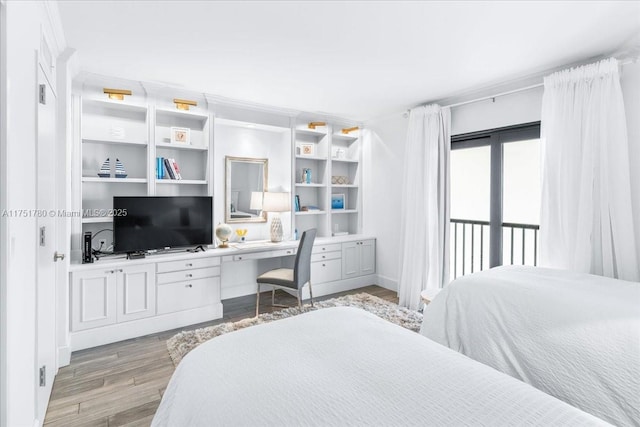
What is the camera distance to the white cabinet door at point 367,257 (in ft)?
16.4

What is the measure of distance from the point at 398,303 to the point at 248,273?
208 cm

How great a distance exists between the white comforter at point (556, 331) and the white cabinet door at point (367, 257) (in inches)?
104

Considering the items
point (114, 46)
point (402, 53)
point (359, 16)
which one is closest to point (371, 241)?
point (402, 53)

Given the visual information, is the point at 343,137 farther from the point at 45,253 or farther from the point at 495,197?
the point at 45,253

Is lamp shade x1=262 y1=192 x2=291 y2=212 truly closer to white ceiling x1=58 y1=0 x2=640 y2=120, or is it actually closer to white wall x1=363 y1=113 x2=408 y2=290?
white ceiling x1=58 y1=0 x2=640 y2=120

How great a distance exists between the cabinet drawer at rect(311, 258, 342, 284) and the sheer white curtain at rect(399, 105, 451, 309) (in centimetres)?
98

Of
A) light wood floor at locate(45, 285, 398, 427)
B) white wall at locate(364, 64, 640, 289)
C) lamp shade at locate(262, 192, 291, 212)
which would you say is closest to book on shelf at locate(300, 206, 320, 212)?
lamp shade at locate(262, 192, 291, 212)

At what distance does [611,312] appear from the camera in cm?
165

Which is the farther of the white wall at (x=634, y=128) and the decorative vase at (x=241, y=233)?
the decorative vase at (x=241, y=233)

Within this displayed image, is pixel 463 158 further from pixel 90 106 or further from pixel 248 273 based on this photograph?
pixel 90 106

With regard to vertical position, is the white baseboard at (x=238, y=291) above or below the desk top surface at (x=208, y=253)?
below

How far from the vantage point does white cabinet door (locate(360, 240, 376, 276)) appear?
501 cm

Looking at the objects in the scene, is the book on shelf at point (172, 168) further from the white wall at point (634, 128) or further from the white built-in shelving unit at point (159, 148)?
the white wall at point (634, 128)

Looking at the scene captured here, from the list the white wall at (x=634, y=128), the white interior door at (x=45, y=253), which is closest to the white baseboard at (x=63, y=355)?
the white interior door at (x=45, y=253)
